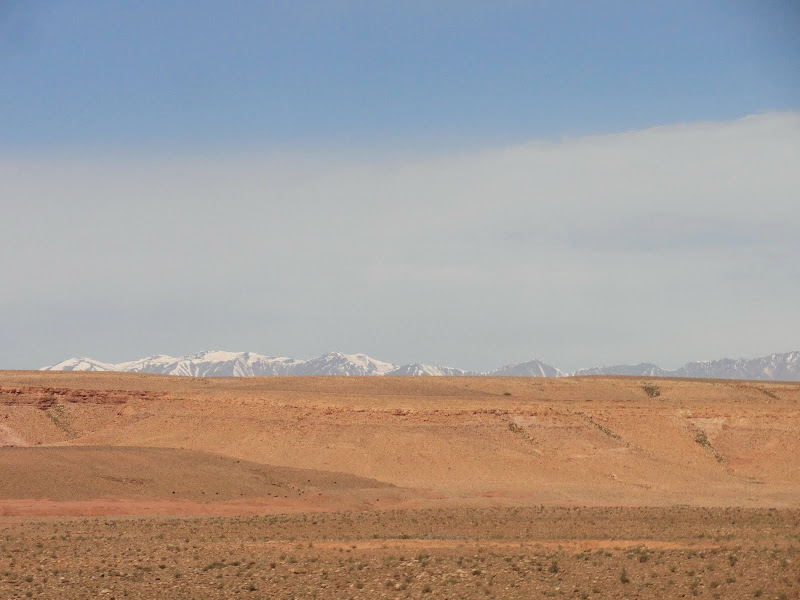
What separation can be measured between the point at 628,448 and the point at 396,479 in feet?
62.5

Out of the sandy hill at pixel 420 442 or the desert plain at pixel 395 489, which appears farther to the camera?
the sandy hill at pixel 420 442

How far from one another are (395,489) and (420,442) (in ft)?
38.1

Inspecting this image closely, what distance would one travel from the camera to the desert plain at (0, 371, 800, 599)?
24.3 meters

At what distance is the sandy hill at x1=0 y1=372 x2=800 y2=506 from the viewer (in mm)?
50656

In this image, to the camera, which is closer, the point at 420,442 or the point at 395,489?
the point at 395,489

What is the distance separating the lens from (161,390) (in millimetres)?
72688

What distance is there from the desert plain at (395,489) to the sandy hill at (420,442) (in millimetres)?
203

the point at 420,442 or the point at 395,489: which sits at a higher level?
the point at 420,442

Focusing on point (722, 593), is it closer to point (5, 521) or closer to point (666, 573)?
point (666, 573)

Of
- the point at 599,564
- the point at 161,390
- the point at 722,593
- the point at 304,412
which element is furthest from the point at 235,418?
the point at 722,593

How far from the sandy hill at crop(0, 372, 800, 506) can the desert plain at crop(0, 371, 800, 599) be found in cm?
20

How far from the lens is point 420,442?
206 feet

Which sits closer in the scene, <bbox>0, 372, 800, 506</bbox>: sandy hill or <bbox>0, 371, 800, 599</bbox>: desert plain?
<bbox>0, 371, 800, 599</bbox>: desert plain

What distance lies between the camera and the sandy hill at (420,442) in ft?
166
